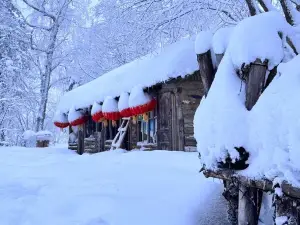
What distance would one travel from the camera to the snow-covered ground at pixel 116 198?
4270mm

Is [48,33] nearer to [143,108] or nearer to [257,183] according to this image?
[143,108]

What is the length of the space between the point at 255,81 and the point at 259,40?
39cm

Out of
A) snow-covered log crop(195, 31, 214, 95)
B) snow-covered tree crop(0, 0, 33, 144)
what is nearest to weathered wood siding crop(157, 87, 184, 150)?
snow-covered log crop(195, 31, 214, 95)

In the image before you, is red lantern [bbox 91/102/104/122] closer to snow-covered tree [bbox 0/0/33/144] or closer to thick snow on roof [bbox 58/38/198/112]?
thick snow on roof [bbox 58/38/198/112]

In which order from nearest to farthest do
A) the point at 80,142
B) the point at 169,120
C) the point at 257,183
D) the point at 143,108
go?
A: the point at 257,183
the point at 169,120
the point at 143,108
the point at 80,142

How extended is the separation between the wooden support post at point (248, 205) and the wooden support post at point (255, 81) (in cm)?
82

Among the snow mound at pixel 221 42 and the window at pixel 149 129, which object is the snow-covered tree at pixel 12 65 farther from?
the snow mound at pixel 221 42

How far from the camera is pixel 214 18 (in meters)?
10.7

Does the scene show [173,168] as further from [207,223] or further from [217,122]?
[217,122]

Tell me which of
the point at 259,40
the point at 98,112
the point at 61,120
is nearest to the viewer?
the point at 259,40

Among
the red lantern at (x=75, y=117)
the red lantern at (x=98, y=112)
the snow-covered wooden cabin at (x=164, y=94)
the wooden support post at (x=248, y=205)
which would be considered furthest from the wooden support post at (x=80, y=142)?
the wooden support post at (x=248, y=205)

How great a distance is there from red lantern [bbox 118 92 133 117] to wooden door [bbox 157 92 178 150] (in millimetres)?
968

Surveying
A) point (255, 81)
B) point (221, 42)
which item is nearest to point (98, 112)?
point (221, 42)

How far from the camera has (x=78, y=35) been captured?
25484mm
